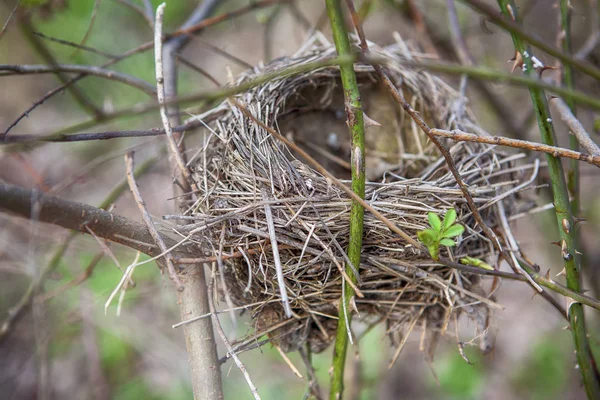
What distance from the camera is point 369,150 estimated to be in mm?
1938

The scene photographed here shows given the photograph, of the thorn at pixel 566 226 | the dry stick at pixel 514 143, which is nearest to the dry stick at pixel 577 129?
the dry stick at pixel 514 143

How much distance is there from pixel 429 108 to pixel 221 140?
29.2 inches

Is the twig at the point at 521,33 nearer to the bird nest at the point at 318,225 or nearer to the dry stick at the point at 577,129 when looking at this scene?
the dry stick at the point at 577,129

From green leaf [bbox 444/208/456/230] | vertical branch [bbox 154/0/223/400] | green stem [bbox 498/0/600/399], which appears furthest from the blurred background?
green leaf [bbox 444/208/456/230]

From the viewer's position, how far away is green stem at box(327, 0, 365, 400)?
3.72ft

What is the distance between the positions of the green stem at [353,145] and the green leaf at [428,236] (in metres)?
0.16

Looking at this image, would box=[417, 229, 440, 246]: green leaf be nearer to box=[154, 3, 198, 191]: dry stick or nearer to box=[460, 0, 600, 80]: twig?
box=[460, 0, 600, 80]: twig

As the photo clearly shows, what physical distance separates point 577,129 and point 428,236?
1.68 ft

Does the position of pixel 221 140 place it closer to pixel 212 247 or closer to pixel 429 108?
pixel 212 247

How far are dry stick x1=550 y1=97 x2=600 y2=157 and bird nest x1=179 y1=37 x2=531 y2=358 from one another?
8.5 inches

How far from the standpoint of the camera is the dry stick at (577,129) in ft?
3.87

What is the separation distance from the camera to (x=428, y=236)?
111cm

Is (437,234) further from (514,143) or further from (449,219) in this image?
(514,143)

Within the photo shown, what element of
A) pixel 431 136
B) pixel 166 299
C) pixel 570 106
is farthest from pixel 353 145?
pixel 166 299
